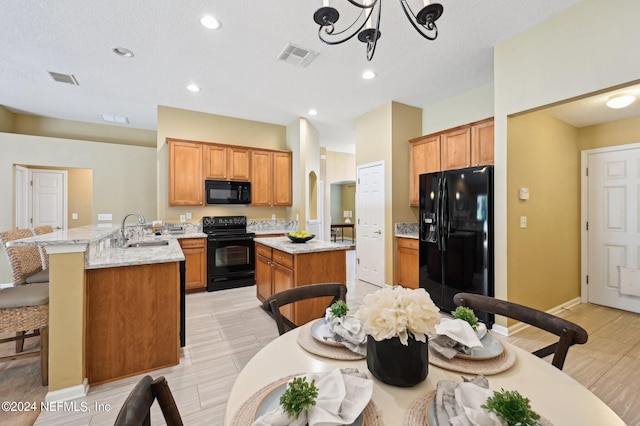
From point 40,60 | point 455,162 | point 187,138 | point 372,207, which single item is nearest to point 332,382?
point 455,162

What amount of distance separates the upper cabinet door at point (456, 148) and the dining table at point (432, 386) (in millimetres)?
3213

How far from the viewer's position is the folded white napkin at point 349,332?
1104 millimetres

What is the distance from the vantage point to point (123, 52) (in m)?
3.10

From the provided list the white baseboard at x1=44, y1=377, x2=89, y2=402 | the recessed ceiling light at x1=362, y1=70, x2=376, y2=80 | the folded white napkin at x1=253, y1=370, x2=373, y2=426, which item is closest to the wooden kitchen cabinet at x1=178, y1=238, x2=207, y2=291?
the white baseboard at x1=44, y1=377, x2=89, y2=402

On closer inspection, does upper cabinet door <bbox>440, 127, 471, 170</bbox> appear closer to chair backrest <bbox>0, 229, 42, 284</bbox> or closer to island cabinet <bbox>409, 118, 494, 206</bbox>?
island cabinet <bbox>409, 118, 494, 206</bbox>

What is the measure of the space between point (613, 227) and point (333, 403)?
4.81 m

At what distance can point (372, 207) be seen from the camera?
4.86 m

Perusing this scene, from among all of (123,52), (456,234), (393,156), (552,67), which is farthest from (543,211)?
(123,52)

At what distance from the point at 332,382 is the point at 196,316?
319cm

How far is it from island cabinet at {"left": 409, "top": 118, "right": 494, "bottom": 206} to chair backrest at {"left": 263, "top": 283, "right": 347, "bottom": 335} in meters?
2.98

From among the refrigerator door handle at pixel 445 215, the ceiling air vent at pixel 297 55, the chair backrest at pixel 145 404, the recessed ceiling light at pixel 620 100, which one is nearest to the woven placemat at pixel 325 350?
the chair backrest at pixel 145 404

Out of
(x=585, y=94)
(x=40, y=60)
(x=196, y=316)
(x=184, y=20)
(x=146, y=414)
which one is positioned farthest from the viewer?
(x=196, y=316)

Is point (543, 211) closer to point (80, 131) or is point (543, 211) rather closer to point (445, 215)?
point (445, 215)

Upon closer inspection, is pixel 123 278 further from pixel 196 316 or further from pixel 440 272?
pixel 440 272
